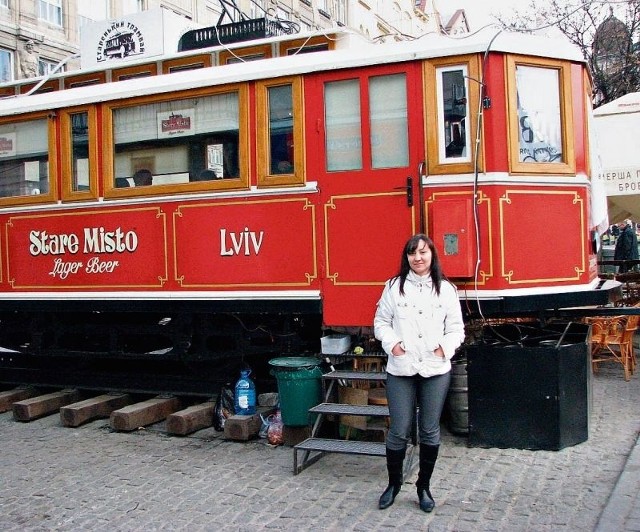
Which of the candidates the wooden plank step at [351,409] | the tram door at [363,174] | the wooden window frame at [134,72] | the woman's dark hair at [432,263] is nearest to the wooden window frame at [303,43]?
the tram door at [363,174]

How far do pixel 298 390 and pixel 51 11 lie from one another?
2081 centimetres

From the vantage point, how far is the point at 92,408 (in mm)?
7527

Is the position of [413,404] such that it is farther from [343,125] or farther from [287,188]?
[343,125]

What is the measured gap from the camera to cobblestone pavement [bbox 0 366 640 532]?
4.78 m

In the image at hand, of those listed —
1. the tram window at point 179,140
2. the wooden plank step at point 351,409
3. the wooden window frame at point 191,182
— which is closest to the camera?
the wooden plank step at point 351,409

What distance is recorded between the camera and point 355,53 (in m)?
6.49

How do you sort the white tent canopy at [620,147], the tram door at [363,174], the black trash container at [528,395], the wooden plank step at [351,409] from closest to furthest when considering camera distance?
the wooden plank step at [351,409] < the black trash container at [528,395] < the tram door at [363,174] < the white tent canopy at [620,147]

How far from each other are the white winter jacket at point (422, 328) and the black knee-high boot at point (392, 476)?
0.54 meters

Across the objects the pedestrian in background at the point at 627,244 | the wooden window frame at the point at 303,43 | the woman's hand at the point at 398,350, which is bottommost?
the woman's hand at the point at 398,350

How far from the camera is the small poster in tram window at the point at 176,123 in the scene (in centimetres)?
712

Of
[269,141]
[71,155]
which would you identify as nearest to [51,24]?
[71,155]

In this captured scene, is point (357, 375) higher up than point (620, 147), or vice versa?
point (620, 147)

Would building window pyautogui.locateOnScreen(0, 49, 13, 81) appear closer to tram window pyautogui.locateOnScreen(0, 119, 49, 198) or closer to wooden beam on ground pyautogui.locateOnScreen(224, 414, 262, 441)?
tram window pyautogui.locateOnScreen(0, 119, 49, 198)

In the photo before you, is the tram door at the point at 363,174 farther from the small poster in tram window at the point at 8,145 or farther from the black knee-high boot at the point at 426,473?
the small poster in tram window at the point at 8,145
